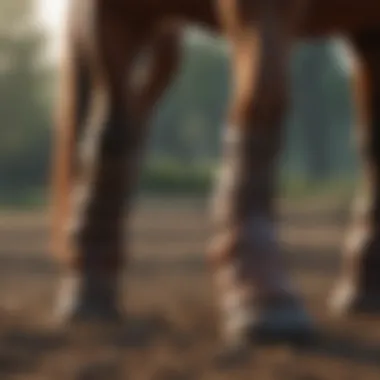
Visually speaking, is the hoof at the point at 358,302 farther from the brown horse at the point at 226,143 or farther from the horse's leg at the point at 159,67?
the horse's leg at the point at 159,67

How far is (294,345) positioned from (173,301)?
1.03 m

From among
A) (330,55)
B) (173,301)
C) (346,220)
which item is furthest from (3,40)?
(173,301)

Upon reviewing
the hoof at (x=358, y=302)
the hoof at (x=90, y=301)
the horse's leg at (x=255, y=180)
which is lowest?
the hoof at (x=358, y=302)

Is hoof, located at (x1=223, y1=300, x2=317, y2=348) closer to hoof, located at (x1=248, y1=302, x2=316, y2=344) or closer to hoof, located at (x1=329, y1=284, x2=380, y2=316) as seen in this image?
hoof, located at (x1=248, y1=302, x2=316, y2=344)

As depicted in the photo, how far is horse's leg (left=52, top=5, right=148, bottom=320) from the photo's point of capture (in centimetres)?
300

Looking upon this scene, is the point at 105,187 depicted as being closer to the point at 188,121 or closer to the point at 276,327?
the point at 276,327

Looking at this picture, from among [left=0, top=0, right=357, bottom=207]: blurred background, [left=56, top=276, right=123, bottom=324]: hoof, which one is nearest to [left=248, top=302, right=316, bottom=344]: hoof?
[left=56, top=276, right=123, bottom=324]: hoof

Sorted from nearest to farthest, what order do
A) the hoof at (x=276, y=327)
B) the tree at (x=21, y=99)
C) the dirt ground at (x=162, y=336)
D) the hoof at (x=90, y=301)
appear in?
the dirt ground at (x=162, y=336), the hoof at (x=276, y=327), the hoof at (x=90, y=301), the tree at (x=21, y=99)

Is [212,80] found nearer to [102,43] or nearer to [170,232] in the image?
[170,232]

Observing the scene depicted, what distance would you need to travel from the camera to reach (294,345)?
2.37 m

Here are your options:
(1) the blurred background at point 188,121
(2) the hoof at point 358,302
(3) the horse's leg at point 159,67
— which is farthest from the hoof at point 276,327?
(1) the blurred background at point 188,121

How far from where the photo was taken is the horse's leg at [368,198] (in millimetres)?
3219

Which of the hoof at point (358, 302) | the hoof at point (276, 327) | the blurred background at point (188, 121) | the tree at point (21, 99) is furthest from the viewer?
the tree at point (21, 99)

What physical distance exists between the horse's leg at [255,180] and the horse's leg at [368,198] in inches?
30.6
